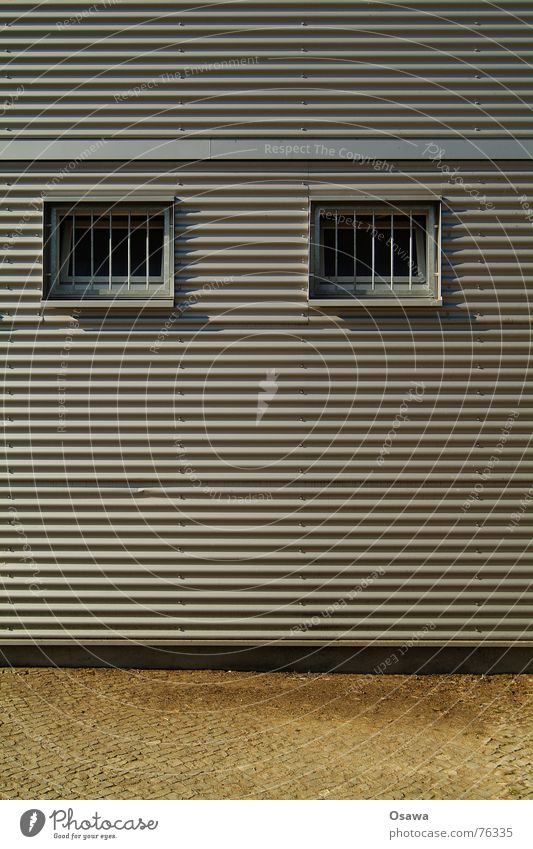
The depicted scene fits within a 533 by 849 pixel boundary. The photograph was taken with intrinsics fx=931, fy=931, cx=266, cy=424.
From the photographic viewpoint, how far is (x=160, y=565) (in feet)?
29.4

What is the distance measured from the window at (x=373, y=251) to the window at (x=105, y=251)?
1.53 meters

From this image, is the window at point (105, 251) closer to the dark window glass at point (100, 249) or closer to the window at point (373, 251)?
the dark window glass at point (100, 249)

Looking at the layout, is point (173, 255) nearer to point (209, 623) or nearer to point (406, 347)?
point (406, 347)

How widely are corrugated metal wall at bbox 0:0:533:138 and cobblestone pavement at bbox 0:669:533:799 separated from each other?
17.1 ft

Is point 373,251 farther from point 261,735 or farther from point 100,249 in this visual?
point 261,735

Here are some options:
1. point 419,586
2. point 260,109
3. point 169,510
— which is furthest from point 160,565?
point 260,109

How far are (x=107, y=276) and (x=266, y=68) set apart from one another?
2.54m

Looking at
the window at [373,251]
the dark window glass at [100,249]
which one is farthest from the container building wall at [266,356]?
the dark window glass at [100,249]

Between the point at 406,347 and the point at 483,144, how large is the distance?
2080 mm

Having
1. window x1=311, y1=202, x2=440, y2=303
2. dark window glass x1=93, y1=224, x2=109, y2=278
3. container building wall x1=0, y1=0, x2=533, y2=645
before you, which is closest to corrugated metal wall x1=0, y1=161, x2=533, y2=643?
container building wall x1=0, y1=0, x2=533, y2=645

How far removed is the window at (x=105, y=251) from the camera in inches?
357

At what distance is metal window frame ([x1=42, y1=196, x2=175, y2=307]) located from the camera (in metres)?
8.96

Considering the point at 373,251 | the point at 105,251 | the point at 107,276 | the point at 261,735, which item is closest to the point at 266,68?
the point at 373,251

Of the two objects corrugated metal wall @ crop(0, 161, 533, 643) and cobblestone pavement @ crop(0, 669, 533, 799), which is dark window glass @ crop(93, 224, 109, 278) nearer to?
corrugated metal wall @ crop(0, 161, 533, 643)
